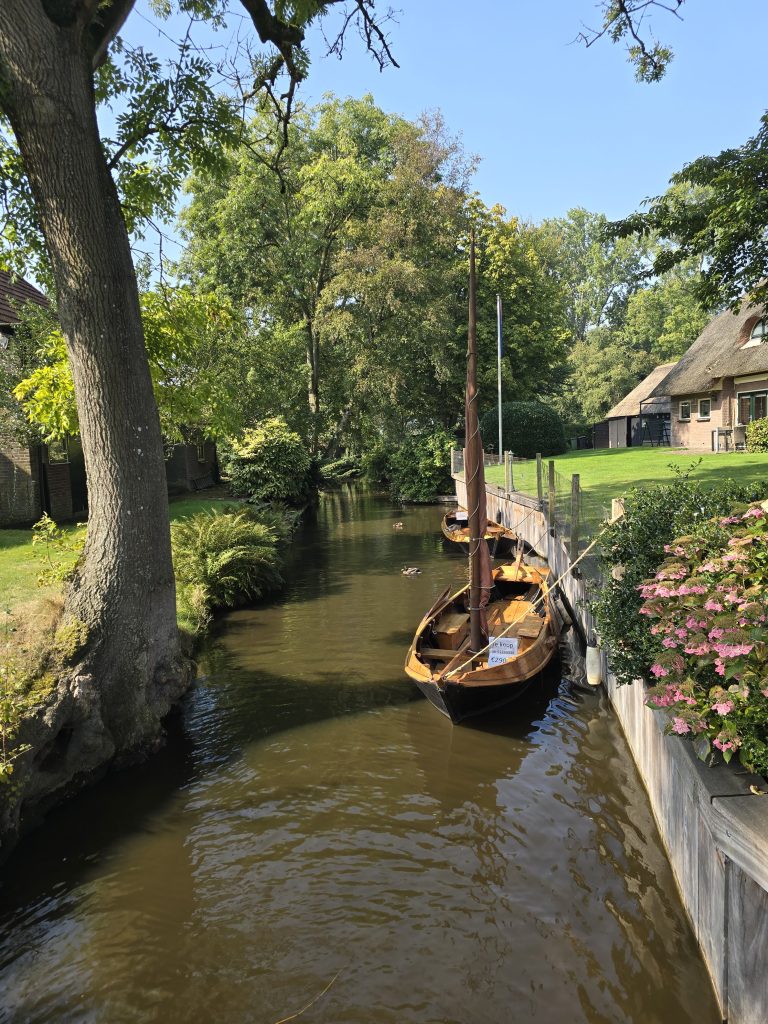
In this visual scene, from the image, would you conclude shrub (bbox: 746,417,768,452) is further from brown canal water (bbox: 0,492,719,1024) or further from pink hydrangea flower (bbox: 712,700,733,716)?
pink hydrangea flower (bbox: 712,700,733,716)

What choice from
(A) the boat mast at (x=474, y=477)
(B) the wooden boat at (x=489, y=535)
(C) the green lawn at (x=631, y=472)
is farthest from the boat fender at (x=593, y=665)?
(B) the wooden boat at (x=489, y=535)

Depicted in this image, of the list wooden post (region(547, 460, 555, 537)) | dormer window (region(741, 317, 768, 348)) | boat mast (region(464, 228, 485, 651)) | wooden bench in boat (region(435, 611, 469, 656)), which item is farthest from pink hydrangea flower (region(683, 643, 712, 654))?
dormer window (region(741, 317, 768, 348))

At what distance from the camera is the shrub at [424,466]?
110ft

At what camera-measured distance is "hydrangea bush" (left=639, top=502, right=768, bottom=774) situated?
3697 millimetres

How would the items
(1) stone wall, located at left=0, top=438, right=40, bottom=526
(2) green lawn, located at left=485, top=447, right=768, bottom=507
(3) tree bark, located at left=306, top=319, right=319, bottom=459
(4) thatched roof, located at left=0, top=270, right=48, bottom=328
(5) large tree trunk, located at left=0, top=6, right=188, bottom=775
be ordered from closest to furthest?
(5) large tree trunk, located at left=0, top=6, right=188, bottom=775, (1) stone wall, located at left=0, top=438, right=40, bottom=526, (4) thatched roof, located at left=0, top=270, right=48, bottom=328, (2) green lawn, located at left=485, top=447, right=768, bottom=507, (3) tree bark, located at left=306, top=319, right=319, bottom=459

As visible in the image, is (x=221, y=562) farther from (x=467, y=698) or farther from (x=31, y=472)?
(x=467, y=698)

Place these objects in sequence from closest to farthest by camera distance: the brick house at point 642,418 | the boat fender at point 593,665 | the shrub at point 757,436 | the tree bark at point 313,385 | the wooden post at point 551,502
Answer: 1. the boat fender at point 593,665
2. the wooden post at point 551,502
3. the shrub at point 757,436
4. the tree bark at point 313,385
5. the brick house at point 642,418

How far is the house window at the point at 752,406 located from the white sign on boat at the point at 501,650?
2309 centimetres

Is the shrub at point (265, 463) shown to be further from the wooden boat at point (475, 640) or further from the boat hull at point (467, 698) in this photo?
the boat hull at point (467, 698)

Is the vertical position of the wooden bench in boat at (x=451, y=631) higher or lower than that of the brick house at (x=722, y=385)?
lower

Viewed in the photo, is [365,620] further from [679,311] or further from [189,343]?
[679,311]

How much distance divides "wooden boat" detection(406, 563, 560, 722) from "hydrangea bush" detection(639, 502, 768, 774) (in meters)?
3.48

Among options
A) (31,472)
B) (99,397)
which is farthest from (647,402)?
(99,397)

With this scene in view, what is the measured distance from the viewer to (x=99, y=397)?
695 cm
